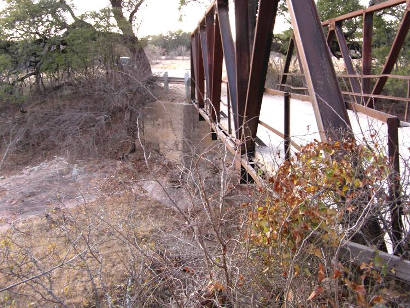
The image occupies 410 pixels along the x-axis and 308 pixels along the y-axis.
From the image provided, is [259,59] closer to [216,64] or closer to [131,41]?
[216,64]

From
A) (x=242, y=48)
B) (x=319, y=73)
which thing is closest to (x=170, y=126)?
(x=242, y=48)

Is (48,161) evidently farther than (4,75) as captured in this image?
No

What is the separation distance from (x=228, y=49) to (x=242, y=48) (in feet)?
2.80

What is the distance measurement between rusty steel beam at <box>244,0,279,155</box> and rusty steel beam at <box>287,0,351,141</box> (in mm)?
652

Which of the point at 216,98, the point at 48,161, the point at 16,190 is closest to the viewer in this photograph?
the point at 216,98

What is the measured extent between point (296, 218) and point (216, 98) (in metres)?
4.90

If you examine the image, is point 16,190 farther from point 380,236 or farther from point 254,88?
point 380,236

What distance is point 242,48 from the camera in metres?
4.36

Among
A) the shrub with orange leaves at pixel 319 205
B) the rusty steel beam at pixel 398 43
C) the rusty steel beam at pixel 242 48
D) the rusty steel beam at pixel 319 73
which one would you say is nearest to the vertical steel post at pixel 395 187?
the shrub with orange leaves at pixel 319 205

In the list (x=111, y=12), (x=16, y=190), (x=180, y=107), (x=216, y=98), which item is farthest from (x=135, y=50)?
(x=216, y=98)

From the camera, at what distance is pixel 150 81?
16688 millimetres

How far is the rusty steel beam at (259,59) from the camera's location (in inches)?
133

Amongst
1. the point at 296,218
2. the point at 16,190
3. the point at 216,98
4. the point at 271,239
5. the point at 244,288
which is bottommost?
the point at 16,190

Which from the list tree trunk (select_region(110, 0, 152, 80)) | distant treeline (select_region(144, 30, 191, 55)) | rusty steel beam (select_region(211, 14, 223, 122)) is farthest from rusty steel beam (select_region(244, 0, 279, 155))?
distant treeline (select_region(144, 30, 191, 55))
